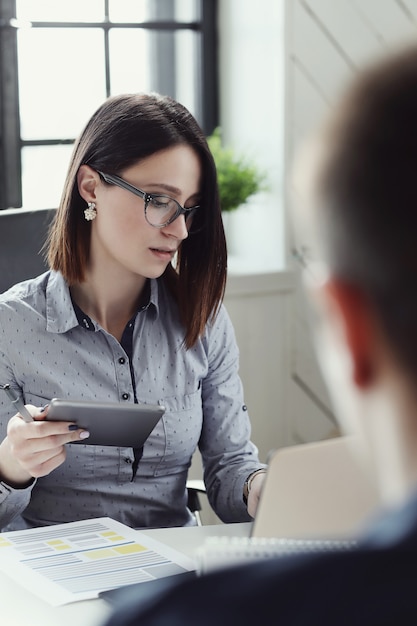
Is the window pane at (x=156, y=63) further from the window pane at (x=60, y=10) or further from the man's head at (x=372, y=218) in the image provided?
the man's head at (x=372, y=218)

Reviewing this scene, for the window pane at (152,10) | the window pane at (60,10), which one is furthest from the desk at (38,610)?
the window pane at (152,10)

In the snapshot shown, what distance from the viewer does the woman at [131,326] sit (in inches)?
65.2

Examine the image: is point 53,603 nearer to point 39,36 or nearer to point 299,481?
point 299,481

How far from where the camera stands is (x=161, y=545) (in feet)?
4.52

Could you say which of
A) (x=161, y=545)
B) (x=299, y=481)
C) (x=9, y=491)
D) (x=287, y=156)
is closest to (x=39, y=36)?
(x=287, y=156)

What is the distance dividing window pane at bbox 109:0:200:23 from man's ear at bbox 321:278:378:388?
2.55 metres

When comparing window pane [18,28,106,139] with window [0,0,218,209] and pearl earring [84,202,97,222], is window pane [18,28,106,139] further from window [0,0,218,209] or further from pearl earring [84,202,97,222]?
pearl earring [84,202,97,222]

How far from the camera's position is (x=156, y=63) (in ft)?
9.86

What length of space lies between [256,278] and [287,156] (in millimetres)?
381

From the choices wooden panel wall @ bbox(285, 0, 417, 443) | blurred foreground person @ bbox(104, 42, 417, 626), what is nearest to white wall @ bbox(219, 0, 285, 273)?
wooden panel wall @ bbox(285, 0, 417, 443)

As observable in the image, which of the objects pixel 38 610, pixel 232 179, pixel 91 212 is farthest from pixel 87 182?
pixel 232 179

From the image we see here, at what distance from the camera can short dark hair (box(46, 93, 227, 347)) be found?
1.67 meters

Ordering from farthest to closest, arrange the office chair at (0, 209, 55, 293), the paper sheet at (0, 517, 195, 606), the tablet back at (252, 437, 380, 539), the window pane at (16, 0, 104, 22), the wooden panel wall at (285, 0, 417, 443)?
the wooden panel wall at (285, 0, 417, 443)
the window pane at (16, 0, 104, 22)
the office chair at (0, 209, 55, 293)
the paper sheet at (0, 517, 195, 606)
the tablet back at (252, 437, 380, 539)

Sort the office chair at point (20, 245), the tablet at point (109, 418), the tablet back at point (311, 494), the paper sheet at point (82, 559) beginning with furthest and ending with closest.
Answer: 1. the office chair at point (20, 245)
2. the tablet at point (109, 418)
3. the paper sheet at point (82, 559)
4. the tablet back at point (311, 494)
